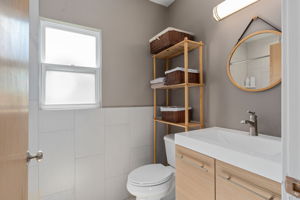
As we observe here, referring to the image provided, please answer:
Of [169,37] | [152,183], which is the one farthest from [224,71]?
[152,183]

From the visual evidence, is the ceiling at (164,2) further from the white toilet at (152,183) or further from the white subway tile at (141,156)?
the white subway tile at (141,156)

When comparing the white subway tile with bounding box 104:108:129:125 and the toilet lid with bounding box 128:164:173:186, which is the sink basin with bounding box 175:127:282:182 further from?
the white subway tile with bounding box 104:108:129:125

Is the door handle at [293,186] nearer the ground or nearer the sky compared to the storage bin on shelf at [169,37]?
nearer the ground

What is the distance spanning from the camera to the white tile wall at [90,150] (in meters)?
1.49

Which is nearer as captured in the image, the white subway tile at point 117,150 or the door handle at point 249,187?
the door handle at point 249,187

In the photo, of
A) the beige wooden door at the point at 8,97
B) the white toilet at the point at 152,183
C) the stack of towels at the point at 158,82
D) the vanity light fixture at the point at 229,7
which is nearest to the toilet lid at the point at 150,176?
the white toilet at the point at 152,183

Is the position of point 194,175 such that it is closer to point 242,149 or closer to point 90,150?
point 242,149

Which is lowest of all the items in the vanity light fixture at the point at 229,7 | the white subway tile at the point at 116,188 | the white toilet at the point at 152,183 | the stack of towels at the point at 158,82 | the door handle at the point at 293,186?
the white subway tile at the point at 116,188

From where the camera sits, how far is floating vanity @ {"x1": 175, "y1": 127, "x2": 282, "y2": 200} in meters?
0.72

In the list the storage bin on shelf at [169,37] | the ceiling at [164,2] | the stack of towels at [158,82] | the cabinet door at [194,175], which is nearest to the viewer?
the cabinet door at [194,175]

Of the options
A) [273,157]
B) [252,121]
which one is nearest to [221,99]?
[252,121]

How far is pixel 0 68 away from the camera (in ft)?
1.19

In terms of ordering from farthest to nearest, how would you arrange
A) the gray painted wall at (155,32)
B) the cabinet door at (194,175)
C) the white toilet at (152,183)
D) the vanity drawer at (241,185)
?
the white toilet at (152,183) < the gray painted wall at (155,32) < the cabinet door at (194,175) < the vanity drawer at (241,185)

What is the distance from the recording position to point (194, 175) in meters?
1.07
